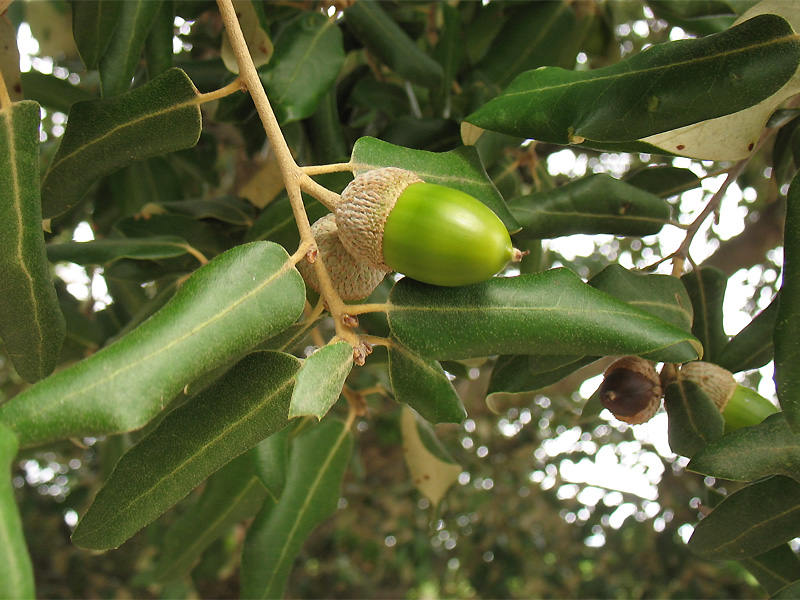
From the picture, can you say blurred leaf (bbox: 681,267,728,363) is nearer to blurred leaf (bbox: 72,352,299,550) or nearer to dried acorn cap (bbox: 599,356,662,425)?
dried acorn cap (bbox: 599,356,662,425)

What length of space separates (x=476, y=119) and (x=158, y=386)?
56 cm

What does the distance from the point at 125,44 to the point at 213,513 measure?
0.94 metres

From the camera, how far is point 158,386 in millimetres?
641

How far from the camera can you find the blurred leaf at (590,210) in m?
1.11

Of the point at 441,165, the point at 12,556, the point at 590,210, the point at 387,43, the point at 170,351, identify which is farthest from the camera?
the point at 387,43

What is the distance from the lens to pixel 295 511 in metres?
1.29

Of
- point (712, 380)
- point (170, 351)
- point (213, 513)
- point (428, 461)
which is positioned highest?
point (170, 351)

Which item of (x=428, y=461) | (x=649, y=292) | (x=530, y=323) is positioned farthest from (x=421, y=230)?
(x=428, y=461)

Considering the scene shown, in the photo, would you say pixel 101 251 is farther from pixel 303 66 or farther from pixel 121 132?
pixel 303 66

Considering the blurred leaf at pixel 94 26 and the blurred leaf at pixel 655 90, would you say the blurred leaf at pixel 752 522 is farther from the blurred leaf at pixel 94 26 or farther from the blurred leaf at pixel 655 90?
the blurred leaf at pixel 94 26

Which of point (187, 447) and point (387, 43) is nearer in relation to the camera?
point (187, 447)

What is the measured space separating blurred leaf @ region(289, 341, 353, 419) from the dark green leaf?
23.4 inches

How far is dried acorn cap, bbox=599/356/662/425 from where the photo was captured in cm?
103

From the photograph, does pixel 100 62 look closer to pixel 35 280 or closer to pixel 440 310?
pixel 35 280
